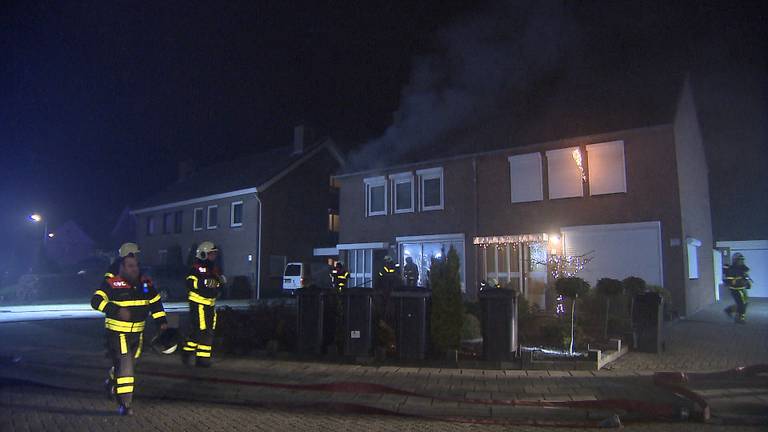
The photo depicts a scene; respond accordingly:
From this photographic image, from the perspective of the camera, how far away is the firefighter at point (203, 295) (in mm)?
7645

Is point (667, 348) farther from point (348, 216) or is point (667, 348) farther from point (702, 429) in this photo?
point (348, 216)

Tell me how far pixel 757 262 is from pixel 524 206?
11.4m

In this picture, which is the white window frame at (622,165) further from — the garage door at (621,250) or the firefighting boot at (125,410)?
the firefighting boot at (125,410)

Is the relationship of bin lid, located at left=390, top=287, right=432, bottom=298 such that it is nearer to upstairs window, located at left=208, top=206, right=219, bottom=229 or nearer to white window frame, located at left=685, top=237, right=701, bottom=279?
white window frame, located at left=685, top=237, right=701, bottom=279

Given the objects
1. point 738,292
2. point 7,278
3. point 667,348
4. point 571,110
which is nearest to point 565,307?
point 667,348

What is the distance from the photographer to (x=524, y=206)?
17594 millimetres

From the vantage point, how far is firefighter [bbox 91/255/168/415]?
19.2ft

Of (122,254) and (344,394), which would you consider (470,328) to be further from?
(122,254)

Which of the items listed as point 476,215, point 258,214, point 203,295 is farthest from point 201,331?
point 258,214

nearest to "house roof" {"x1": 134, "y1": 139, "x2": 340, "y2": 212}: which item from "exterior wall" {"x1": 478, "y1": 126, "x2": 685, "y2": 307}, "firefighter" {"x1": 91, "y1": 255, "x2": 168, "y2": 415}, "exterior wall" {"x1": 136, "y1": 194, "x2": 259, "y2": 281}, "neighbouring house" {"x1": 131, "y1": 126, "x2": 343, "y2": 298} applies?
"neighbouring house" {"x1": 131, "y1": 126, "x2": 343, "y2": 298}

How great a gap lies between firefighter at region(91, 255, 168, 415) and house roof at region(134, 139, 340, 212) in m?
19.5

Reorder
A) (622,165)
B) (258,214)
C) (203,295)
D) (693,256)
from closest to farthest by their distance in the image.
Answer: (203,295)
(622,165)
(693,256)
(258,214)

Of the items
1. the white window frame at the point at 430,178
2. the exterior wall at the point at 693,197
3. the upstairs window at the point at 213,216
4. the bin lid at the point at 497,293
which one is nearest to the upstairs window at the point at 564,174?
the exterior wall at the point at 693,197

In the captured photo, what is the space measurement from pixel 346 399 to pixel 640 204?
38.9ft
